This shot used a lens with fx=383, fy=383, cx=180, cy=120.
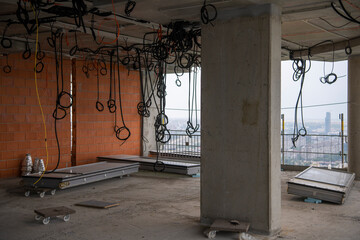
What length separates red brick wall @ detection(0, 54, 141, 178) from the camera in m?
8.92

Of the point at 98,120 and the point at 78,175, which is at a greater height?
the point at 98,120

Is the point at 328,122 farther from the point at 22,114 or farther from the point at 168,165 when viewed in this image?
the point at 22,114

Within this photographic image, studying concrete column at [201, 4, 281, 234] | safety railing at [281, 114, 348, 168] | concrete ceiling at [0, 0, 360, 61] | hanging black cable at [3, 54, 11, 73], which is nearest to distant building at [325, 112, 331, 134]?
safety railing at [281, 114, 348, 168]

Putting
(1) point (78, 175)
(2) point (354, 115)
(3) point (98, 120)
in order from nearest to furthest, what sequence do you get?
1. (1) point (78, 175)
2. (2) point (354, 115)
3. (3) point (98, 120)

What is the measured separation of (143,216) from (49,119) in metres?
5.23

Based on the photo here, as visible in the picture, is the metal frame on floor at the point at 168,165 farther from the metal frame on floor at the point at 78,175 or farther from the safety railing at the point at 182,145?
the safety railing at the point at 182,145

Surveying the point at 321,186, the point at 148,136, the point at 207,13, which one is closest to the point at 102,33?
the point at 207,13

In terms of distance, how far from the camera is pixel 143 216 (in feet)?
18.5

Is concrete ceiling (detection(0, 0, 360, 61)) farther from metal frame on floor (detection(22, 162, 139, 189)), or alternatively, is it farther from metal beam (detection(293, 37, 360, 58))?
metal frame on floor (detection(22, 162, 139, 189))

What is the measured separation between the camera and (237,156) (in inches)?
192

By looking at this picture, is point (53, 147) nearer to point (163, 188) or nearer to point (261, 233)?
point (163, 188)

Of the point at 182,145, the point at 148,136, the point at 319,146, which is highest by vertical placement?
the point at 148,136

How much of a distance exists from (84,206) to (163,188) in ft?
6.66

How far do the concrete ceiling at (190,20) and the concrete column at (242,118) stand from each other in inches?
13.7
